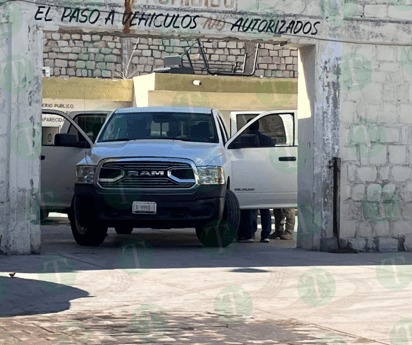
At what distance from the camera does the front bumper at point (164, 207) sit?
12.0 meters

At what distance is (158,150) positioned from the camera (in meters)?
12.3

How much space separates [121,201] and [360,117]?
3.69 metres

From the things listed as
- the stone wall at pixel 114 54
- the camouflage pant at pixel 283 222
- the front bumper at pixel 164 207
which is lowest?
the camouflage pant at pixel 283 222

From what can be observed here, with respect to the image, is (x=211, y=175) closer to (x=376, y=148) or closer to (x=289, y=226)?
(x=376, y=148)

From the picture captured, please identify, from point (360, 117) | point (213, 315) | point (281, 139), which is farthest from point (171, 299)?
point (281, 139)

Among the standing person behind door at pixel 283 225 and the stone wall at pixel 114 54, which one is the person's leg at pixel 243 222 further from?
the stone wall at pixel 114 54

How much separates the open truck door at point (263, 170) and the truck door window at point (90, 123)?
299 centimetres

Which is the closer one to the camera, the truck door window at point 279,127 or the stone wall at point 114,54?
the truck door window at point 279,127

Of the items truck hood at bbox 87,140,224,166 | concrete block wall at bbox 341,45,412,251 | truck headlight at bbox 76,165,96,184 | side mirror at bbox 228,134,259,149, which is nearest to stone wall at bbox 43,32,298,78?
side mirror at bbox 228,134,259,149

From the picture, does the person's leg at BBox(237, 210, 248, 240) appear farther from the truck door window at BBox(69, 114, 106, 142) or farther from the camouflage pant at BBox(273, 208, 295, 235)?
the truck door window at BBox(69, 114, 106, 142)

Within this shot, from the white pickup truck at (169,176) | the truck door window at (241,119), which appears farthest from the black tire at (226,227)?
the truck door window at (241,119)

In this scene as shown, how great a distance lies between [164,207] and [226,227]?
1.00 metres

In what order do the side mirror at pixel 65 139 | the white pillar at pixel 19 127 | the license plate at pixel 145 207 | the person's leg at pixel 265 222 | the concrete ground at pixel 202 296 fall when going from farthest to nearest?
the person's leg at pixel 265 222 < the side mirror at pixel 65 139 < the license plate at pixel 145 207 < the white pillar at pixel 19 127 < the concrete ground at pixel 202 296

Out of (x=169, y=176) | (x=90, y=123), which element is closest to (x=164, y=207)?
(x=169, y=176)
